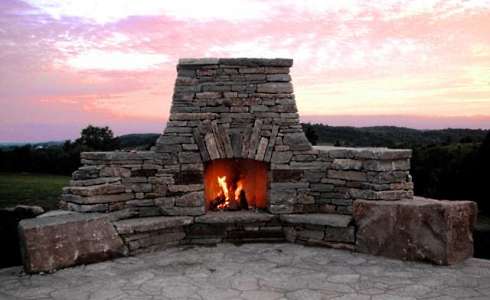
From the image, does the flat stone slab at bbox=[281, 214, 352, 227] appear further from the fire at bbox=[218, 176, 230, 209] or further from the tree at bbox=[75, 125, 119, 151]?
the tree at bbox=[75, 125, 119, 151]

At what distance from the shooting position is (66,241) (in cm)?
536

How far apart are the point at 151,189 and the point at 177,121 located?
39.9 inches

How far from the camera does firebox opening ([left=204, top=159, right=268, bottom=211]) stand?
23.2ft

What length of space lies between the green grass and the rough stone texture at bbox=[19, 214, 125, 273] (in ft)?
23.7

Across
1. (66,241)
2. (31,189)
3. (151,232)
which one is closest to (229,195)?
(151,232)

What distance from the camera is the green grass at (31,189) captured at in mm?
12695

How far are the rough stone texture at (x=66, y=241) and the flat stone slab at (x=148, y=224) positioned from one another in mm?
138

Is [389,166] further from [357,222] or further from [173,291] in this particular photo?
[173,291]

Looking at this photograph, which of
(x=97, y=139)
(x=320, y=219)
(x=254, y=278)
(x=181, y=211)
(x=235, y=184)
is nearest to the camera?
(x=254, y=278)

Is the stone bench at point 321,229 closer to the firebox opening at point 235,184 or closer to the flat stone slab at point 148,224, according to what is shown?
the firebox opening at point 235,184

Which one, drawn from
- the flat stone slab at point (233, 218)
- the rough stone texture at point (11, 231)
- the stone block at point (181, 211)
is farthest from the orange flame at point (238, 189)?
the rough stone texture at point (11, 231)

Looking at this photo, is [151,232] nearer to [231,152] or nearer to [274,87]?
[231,152]

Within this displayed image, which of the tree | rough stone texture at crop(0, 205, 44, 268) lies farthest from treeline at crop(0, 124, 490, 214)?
rough stone texture at crop(0, 205, 44, 268)

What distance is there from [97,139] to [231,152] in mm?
10335
